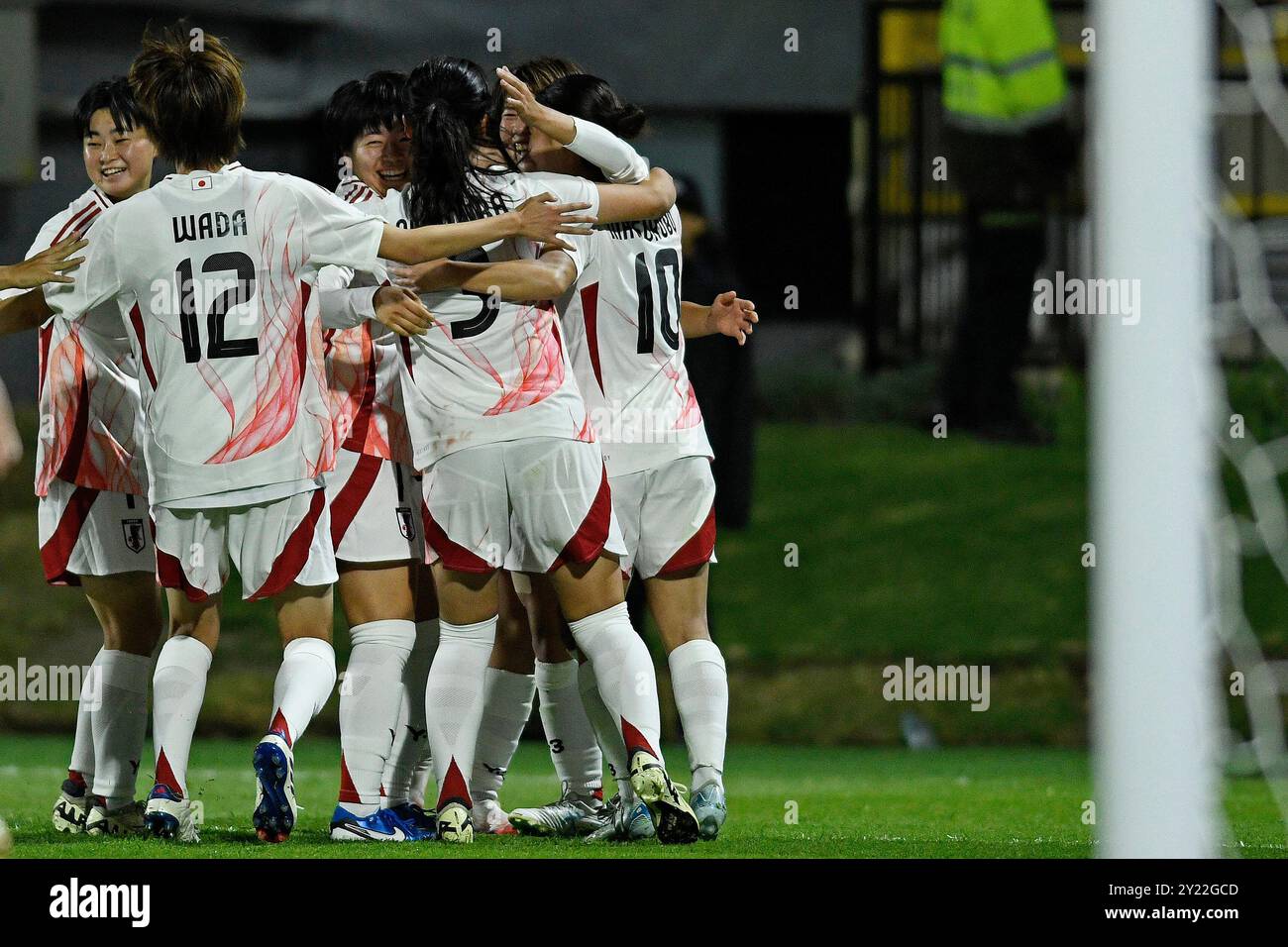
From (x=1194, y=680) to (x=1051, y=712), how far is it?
6.05m

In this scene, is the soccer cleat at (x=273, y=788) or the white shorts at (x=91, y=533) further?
the white shorts at (x=91, y=533)

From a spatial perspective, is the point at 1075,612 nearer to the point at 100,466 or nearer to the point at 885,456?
the point at 885,456

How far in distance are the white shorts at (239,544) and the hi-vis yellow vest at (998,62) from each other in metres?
6.16

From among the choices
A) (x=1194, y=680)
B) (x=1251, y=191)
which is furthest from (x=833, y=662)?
(x=1194, y=680)

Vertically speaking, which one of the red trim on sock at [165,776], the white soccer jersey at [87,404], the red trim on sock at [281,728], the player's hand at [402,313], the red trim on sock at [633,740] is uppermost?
the player's hand at [402,313]

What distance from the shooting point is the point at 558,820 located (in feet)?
13.0

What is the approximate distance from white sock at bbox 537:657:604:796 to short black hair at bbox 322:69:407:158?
137 centimetres

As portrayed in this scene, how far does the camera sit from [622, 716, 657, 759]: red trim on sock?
11.5 feet

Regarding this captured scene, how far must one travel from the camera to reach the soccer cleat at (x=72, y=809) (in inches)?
155

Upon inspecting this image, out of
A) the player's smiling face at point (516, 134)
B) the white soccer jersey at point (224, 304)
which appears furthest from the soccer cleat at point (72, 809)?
the player's smiling face at point (516, 134)

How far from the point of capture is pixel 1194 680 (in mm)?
2119

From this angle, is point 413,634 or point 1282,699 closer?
point 413,634

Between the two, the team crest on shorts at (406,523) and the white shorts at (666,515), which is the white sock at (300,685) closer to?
the team crest on shorts at (406,523)
